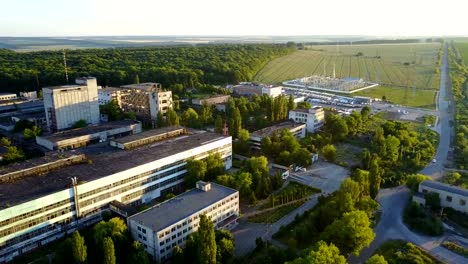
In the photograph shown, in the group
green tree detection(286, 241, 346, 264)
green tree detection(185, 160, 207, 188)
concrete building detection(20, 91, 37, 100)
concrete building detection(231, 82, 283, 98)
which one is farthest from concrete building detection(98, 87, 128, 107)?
green tree detection(286, 241, 346, 264)

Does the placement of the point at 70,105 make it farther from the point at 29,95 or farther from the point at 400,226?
the point at 400,226

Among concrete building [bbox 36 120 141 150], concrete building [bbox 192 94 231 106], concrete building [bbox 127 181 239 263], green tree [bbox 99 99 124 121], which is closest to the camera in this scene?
concrete building [bbox 127 181 239 263]

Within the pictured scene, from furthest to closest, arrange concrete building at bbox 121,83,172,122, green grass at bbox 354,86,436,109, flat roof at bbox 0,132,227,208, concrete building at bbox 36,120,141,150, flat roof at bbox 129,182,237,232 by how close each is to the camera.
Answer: green grass at bbox 354,86,436,109 < concrete building at bbox 121,83,172,122 < concrete building at bbox 36,120,141,150 < flat roof at bbox 0,132,227,208 < flat roof at bbox 129,182,237,232

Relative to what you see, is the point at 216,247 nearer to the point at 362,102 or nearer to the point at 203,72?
the point at 362,102

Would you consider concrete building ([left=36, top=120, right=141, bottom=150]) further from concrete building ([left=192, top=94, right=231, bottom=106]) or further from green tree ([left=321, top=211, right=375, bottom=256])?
green tree ([left=321, top=211, right=375, bottom=256])

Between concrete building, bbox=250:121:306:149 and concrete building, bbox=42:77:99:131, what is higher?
concrete building, bbox=42:77:99:131

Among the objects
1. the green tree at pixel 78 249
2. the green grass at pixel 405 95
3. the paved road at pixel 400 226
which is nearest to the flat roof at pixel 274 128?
the paved road at pixel 400 226
